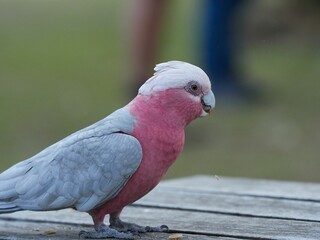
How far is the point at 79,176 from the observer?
2867 millimetres

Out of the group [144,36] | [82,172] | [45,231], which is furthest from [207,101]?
[144,36]

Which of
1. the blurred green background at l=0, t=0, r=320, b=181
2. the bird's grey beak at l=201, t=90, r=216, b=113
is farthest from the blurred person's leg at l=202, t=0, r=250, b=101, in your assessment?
the bird's grey beak at l=201, t=90, r=216, b=113

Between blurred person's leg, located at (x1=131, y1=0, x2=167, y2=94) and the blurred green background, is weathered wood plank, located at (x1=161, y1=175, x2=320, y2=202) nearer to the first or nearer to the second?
the blurred green background

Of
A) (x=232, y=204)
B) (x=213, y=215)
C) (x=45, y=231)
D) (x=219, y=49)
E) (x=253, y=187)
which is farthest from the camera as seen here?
(x=219, y=49)

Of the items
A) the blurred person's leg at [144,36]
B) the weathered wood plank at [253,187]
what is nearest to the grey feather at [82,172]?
the weathered wood plank at [253,187]

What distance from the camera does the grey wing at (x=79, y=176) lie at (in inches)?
111

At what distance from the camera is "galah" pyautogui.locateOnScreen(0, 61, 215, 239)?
284 cm

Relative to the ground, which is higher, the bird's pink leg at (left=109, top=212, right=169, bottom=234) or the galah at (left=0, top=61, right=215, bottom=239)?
the galah at (left=0, top=61, right=215, bottom=239)

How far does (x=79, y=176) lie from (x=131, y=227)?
28 cm

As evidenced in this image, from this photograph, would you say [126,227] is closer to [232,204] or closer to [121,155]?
[121,155]

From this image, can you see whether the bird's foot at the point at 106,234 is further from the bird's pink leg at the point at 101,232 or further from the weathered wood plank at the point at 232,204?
the weathered wood plank at the point at 232,204

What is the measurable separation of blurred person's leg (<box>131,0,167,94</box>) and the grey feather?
4.53m

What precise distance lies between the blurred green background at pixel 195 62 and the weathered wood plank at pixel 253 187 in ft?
7.48

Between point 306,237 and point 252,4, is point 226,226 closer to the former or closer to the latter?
point 306,237
